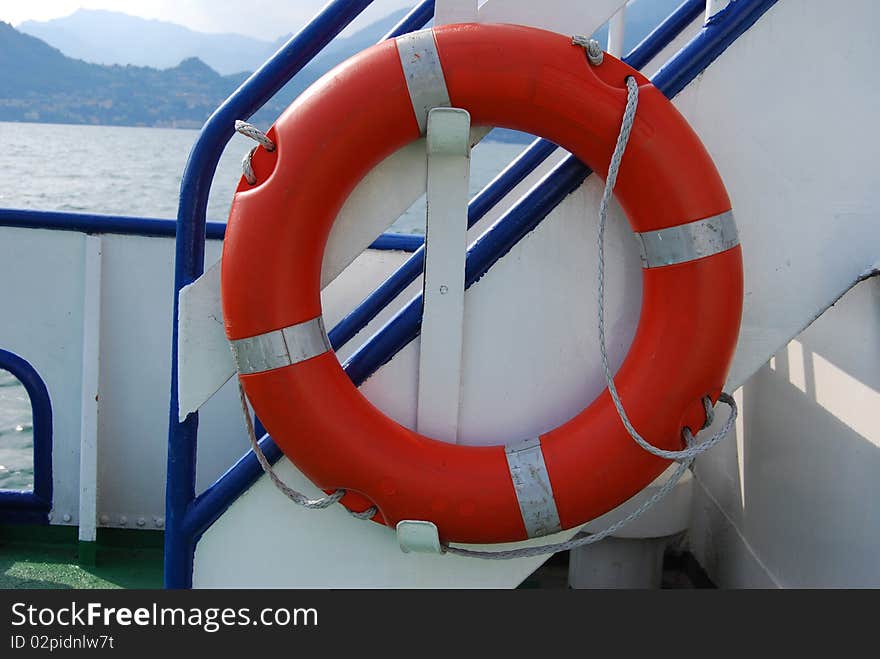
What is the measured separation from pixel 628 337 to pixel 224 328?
2.29ft

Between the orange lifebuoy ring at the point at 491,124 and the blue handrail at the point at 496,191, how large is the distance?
39 cm

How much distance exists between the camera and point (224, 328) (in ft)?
4.72

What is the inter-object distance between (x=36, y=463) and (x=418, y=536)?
62.4 inches

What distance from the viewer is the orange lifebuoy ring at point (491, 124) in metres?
1.30

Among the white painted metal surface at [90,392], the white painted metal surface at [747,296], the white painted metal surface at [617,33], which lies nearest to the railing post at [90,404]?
the white painted metal surface at [90,392]

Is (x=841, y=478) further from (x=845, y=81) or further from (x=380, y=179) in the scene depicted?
(x=380, y=179)

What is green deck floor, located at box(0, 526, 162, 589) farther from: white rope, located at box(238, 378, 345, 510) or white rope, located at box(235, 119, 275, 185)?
white rope, located at box(235, 119, 275, 185)

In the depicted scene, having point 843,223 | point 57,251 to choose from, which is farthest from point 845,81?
point 57,251

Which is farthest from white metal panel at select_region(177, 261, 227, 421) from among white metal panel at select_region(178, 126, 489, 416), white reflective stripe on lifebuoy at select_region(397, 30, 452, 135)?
white reflective stripe on lifebuoy at select_region(397, 30, 452, 135)

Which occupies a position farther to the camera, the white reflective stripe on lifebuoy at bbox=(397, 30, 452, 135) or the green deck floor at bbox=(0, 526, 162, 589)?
the green deck floor at bbox=(0, 526, 162, 589)

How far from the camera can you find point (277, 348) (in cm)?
133

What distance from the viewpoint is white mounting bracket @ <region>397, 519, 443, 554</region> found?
1367mm

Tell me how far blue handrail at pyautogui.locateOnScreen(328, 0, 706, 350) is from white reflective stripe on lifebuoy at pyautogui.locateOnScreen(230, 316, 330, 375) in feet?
1.20

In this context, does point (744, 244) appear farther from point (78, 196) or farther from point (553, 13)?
point (78, 196)
